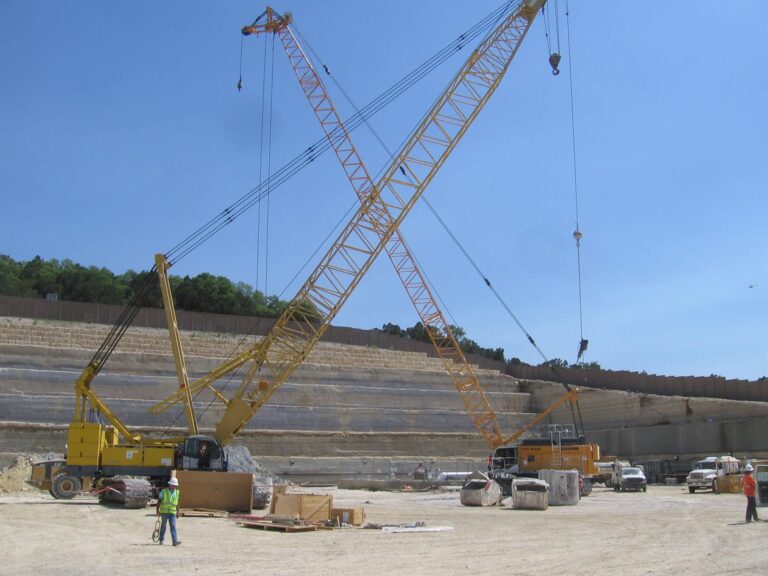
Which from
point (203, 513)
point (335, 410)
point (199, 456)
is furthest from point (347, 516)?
point (335, 410)

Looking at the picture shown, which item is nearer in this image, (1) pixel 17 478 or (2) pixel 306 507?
(2) pixel 306 507

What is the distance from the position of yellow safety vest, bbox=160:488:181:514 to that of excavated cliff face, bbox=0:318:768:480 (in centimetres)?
3528

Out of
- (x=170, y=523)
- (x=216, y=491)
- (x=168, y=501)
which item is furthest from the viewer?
(x=216, y=491)

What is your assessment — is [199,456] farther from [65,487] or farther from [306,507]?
[306,507]

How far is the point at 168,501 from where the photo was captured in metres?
14.8

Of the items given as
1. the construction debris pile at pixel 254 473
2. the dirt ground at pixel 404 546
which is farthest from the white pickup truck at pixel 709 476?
the construction debris pile at pixel 254 473

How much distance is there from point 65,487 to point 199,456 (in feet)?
14.8

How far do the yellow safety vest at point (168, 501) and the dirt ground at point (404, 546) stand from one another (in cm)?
72

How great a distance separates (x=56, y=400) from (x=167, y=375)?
27.8ft

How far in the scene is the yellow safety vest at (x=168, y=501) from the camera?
14742 mm

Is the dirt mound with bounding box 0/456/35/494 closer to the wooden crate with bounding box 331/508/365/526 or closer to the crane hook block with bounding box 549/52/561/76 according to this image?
the wooden crate with bounding box 331/508/365/526

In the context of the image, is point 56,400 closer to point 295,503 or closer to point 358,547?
point 295,503

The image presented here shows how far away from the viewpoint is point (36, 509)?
77.3ft

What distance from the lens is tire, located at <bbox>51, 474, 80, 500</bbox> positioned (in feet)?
89.8
